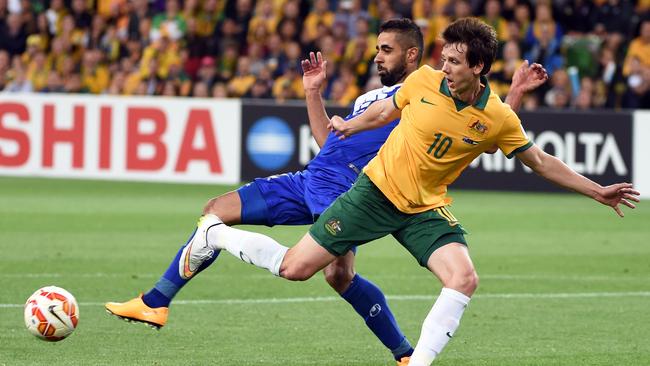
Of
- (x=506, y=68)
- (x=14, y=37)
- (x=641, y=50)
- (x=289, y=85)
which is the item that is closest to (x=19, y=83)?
(x=14, y=37)

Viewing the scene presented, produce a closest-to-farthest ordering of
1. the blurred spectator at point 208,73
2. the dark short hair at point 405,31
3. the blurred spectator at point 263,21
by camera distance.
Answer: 1. the dark short hair at point 405,31
2. the blurred spectator at point 208,73
3. the blurred spectator at point 263,21

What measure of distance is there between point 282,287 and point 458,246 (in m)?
4.47

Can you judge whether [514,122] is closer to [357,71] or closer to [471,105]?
[471,105]

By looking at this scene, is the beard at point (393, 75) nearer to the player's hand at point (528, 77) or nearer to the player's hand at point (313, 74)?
the player's hand at point (313, 74)

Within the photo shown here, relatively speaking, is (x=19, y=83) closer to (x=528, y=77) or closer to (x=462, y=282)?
(x=528, y=77)

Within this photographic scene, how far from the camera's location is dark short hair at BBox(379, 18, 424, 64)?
775cm

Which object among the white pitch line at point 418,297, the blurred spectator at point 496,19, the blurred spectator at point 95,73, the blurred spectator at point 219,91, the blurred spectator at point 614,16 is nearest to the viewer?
the white pitch line at point 418,297

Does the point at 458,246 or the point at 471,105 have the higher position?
the point at 471,105

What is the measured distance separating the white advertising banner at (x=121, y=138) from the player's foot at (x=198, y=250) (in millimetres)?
12656

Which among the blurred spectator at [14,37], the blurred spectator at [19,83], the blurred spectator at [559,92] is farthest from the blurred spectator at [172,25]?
the blurred spectator at [559,92]

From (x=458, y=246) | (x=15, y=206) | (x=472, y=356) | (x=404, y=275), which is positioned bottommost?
(x=15, y=206)

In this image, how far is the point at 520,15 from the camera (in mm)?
21203

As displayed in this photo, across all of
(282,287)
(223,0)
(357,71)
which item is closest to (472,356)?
(282,287)

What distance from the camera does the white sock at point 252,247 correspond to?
7090 millimetres
